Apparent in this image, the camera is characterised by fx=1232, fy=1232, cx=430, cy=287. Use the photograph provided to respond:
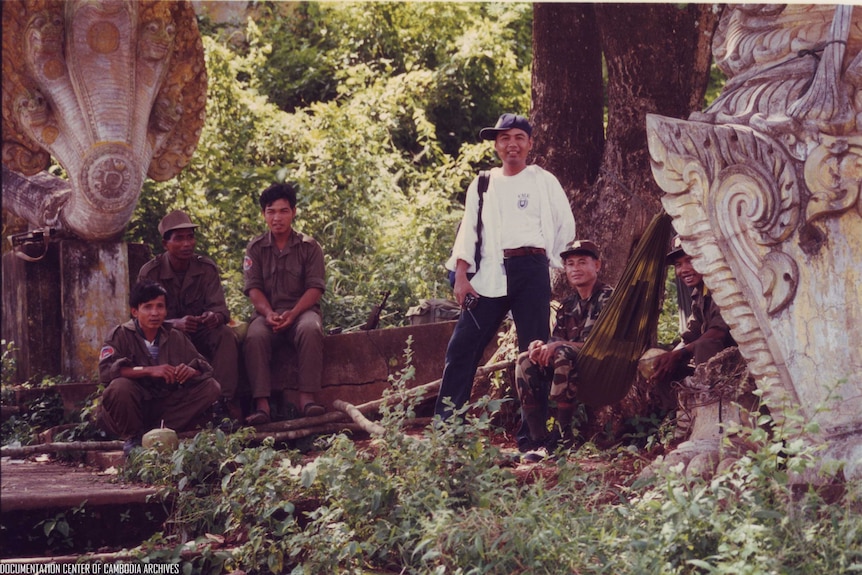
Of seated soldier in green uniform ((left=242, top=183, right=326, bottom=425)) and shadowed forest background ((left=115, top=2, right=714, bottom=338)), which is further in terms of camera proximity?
shadowed forest background ((left=115, top=2, right=714, bottom=338))

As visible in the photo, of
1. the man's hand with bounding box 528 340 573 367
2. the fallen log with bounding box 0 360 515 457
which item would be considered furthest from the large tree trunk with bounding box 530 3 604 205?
the man's hand with bounding box 528 340 573 367

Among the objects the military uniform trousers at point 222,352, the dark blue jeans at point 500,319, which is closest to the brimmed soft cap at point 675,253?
the dark blue jeans at point 500,319

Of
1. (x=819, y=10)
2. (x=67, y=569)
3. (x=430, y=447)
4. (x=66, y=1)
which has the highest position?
(x=66, y=1)

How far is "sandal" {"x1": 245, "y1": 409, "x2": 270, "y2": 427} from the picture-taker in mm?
6754

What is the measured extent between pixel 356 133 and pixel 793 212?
6801 millimetres

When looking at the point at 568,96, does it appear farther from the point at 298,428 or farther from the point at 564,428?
the point at 298,428

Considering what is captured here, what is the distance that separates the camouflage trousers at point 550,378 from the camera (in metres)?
6.05

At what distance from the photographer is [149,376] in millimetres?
6285

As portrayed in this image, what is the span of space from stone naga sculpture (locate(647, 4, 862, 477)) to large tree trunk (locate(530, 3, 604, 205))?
287 cm

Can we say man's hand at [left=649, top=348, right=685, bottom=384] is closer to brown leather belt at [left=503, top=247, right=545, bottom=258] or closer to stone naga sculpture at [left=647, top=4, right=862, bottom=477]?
brown leather belt at [left=503, top=247, right=545, bottom=258]

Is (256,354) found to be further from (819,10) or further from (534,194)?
(819,10)

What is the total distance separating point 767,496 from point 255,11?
1138 centimetres

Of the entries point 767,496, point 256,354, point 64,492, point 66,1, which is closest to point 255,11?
point 66,1

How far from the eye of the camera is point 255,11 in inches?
567
